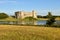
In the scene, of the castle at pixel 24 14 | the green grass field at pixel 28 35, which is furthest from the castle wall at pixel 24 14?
the green grass field at pixel 28 35

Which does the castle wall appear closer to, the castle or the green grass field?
the castle

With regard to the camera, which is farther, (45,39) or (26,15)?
(26,15)

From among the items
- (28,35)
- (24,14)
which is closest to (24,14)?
(24,14)

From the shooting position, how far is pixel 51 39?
59.9ft

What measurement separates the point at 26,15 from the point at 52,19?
120 metres

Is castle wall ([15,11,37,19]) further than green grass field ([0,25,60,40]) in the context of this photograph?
Yes

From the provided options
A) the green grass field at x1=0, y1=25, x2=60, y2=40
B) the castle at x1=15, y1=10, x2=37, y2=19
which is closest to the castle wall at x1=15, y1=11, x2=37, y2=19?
the castle at x1=15, y1=10, x2=37, y2=19

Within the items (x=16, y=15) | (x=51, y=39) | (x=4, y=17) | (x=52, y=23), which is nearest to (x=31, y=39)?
(x=51, y=39)

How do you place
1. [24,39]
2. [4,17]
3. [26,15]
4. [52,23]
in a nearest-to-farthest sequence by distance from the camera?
1. [24,39]
2. [52,23]
3. [4,17]
4. [26,15]

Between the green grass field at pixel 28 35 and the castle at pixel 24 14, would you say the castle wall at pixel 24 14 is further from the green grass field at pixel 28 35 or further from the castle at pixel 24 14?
the green grass field at pixel 28 35

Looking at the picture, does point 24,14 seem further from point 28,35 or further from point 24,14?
point 28,35

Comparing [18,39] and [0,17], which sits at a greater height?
[18,39]

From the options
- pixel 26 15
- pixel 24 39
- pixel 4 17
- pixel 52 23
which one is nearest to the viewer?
pixel 24 39

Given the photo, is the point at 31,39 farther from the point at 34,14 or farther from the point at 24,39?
the point at 34,14
